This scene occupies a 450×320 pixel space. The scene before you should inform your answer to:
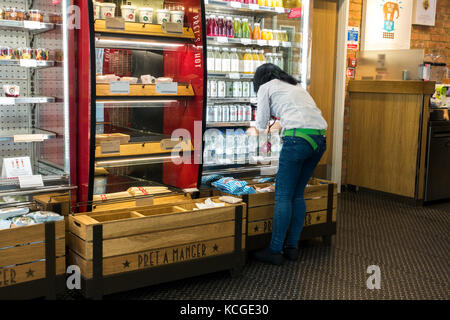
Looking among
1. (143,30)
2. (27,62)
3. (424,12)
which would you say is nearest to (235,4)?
(143,30)

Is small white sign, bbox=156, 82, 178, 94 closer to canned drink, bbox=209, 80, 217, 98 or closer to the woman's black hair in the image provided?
the woman's black hair

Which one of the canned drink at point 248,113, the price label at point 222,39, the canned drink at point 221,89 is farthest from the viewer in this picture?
the canned drink at point 248,113

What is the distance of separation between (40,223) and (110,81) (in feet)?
3.83

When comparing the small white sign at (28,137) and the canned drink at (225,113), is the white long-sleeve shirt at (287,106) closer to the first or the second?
the canned drink at (225,113)

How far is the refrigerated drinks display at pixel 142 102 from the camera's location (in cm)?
371

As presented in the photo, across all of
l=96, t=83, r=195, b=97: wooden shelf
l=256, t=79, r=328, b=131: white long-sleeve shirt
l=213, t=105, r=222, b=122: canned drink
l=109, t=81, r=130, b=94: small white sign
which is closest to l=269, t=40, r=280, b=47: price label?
l=213, t=105, r=222, b=122: canned drink

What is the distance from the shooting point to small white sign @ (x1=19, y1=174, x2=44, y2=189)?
140 inches

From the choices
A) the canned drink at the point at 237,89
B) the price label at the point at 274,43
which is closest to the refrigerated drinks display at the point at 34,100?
the canned drink at the point at 237,89

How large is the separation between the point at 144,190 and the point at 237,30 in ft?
5.94

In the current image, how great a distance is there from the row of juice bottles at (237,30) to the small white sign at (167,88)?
841mm

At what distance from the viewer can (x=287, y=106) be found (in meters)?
4.00

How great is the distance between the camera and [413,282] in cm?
386
